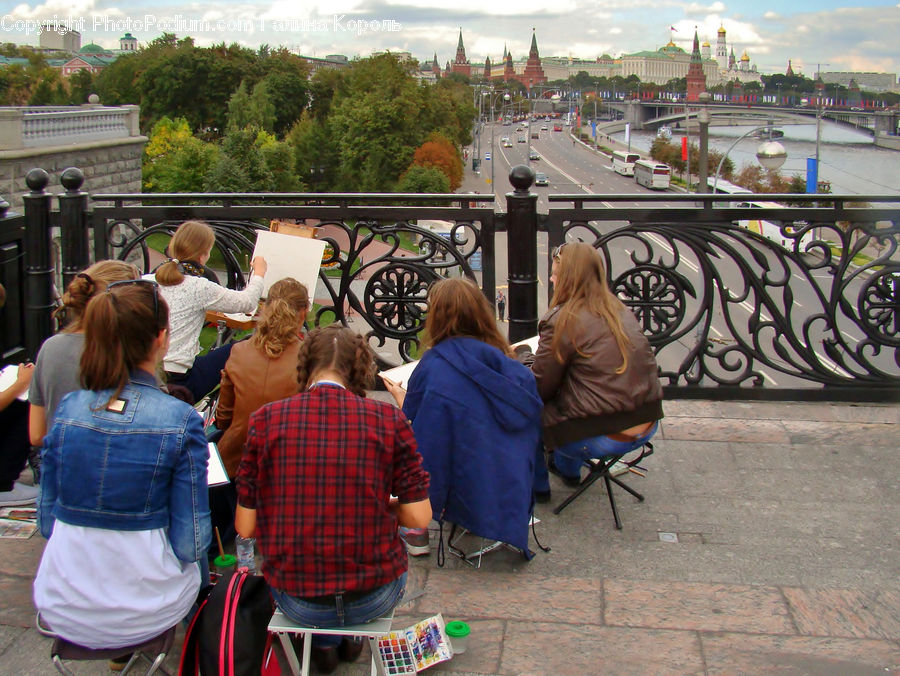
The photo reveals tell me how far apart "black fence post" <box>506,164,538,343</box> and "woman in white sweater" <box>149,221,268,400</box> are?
1.65 metres

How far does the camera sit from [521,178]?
525cm

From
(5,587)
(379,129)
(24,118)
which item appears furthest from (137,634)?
(379,129)

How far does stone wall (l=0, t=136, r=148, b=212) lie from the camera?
80.4 feet

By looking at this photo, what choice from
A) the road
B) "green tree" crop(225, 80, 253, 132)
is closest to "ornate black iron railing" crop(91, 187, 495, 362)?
the road

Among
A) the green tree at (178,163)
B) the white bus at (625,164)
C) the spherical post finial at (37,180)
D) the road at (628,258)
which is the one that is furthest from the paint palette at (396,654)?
the white bus at (625,164)

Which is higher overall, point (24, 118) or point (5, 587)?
point (24, 118)

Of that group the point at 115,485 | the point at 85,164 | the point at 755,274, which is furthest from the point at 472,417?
the point at 85,164

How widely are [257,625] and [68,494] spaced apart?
75 centimetres

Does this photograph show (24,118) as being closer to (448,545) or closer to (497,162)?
(448,545)

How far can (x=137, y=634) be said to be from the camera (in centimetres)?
273

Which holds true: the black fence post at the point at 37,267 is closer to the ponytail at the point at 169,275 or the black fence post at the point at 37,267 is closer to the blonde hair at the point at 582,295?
the ponytail at the point at 169,275

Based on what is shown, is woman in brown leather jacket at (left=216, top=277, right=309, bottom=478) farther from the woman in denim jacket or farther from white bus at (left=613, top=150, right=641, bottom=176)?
white bus at (left=613, top=150, right=641, bottom=176)

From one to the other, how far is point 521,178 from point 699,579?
262cm

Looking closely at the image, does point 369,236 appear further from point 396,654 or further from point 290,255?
point 396,654
